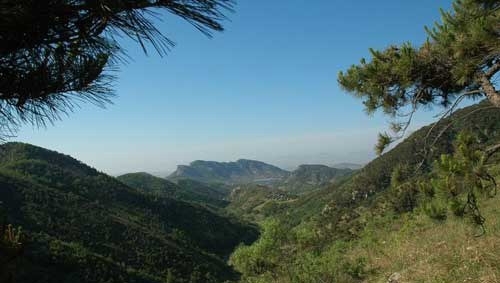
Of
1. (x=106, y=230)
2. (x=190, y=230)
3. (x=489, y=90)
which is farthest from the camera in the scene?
(x=190, y=230)

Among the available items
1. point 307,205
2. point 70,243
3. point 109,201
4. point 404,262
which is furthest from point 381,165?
point 404,262

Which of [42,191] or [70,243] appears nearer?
[70,243]

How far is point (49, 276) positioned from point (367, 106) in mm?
71402

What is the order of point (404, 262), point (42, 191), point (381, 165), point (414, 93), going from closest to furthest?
point (414, 93), point (404, 262), point (42, 191), point (381, 165)

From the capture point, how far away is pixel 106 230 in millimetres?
92125

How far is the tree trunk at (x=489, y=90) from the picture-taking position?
5645mm

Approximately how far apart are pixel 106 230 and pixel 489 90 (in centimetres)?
9594

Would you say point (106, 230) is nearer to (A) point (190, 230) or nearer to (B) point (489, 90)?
(A) point (190, 230)

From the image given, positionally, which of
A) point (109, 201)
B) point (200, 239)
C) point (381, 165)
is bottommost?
point (200, 239)

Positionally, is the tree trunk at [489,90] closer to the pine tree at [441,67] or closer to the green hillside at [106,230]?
the pine tree at [441,67]

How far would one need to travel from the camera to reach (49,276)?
6550cm

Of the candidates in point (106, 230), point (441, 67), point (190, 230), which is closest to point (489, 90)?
point (441, 67)

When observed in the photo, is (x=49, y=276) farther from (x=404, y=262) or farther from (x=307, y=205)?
(x=307, y=205)

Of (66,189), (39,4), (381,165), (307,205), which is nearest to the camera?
(39,4)
